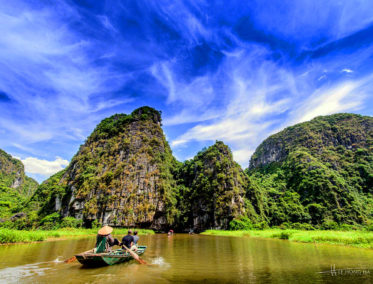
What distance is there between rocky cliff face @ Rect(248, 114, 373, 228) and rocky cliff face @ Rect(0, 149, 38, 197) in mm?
116748

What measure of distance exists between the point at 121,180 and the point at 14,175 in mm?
91667

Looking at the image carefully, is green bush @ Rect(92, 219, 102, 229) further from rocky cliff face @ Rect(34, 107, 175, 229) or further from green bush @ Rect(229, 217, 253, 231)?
green bush @ Rect(229, 217, 253, 231)

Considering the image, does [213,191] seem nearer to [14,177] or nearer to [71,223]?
[71,223]

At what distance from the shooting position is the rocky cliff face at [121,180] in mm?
47688

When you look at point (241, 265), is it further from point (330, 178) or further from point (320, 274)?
point (330, 178)

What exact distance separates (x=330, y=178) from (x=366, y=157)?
83.8 feet

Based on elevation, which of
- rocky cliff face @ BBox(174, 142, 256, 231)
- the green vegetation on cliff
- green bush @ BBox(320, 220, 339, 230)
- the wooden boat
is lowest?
the wooden boat

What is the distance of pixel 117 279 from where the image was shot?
8258mm

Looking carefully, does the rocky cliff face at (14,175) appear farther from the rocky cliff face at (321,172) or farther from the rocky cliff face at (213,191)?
the rocky cliff face at (321,172)

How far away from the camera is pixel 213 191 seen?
57.8 metres

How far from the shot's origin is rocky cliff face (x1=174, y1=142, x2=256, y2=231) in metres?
53.7

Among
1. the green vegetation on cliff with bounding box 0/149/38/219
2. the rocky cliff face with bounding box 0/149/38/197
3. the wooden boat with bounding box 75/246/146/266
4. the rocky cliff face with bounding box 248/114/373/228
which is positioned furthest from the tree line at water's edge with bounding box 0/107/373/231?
the wooden boat with bounding box 75/246/146/266

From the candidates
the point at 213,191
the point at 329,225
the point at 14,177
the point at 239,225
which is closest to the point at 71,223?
the point at 213,191

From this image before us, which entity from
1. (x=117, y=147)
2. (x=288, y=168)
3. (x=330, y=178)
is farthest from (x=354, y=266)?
(x=288, y=168)
